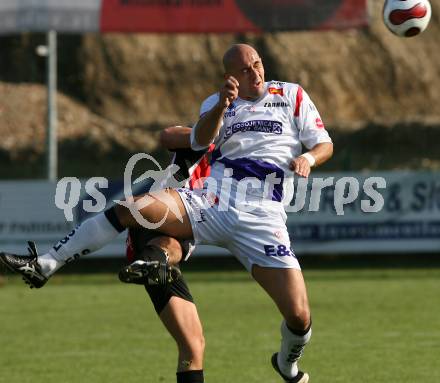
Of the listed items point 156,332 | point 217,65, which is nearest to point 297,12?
point 156,332

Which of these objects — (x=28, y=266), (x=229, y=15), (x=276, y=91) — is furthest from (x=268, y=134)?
(x=229, y=15)

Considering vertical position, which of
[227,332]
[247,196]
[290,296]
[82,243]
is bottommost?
[227,332]

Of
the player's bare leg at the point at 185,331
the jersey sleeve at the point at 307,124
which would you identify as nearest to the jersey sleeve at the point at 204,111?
the jersey sleeve at the point at 307,124

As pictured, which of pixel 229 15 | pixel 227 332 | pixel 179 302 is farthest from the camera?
pixel 229 15

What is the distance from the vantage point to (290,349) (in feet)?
27.0

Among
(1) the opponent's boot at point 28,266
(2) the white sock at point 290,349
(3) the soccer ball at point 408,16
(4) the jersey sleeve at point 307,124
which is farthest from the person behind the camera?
(3) the soccer ball at point 408,16

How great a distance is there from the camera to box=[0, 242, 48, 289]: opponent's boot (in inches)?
291

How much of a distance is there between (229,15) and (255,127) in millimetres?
14094

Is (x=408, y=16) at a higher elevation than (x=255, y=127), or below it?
higher

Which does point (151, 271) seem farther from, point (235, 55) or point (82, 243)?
point (235, 55)

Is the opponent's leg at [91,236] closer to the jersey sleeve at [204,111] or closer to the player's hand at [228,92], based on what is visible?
the jersey sleeve at [204,111]

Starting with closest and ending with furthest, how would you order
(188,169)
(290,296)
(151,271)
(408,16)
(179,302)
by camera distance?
1. (151,271)
2. (290,296)
3. (179,302)
4. (188,169)
5. (408,16)

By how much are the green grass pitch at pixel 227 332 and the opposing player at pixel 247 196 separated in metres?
1.81

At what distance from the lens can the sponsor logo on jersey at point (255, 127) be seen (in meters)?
7.98
